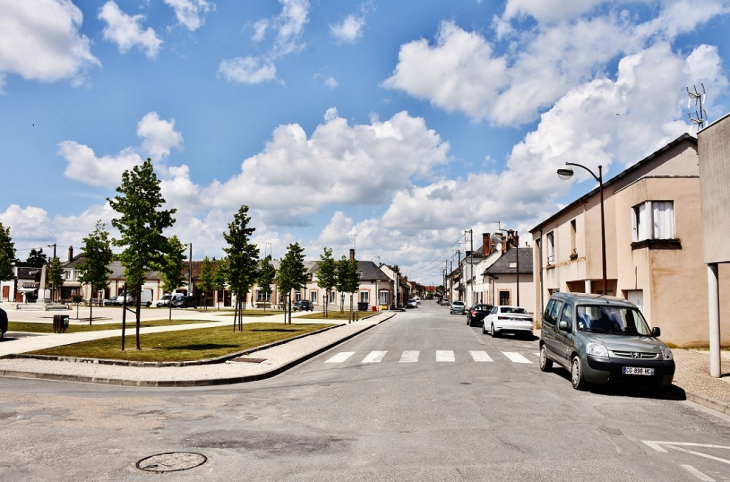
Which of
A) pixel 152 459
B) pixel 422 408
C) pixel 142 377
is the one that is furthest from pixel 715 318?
pixel 142 377

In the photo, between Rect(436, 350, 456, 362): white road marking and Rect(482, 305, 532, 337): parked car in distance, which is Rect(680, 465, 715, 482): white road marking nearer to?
Rect(436, 350, 456, 362): white road marking

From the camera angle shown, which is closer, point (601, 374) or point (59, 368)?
point (601, 374)

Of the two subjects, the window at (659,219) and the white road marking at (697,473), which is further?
the window at (659,219)

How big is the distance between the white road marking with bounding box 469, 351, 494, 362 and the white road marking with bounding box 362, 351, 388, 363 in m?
2.80

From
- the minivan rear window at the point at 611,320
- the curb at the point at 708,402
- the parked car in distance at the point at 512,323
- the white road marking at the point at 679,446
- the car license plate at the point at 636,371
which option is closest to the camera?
the white road marking at the point at 679,446

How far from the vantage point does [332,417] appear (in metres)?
8.00

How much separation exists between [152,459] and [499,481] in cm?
365

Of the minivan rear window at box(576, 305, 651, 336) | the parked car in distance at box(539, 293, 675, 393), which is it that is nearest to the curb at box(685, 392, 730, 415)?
the parked car in distance at box(539, 293, 675, 393)

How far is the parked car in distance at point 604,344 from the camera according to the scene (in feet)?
32.9

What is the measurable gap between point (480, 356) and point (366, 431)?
1002 centimetres

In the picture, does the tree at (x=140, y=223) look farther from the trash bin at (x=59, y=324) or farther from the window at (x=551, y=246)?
the window at (x=551, y=246)

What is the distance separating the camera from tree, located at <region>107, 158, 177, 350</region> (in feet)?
51.1

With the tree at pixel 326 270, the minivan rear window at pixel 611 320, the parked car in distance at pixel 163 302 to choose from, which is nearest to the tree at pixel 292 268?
the tree at pixel 326 270

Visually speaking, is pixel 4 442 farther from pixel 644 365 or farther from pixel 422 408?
pixel 644 365
